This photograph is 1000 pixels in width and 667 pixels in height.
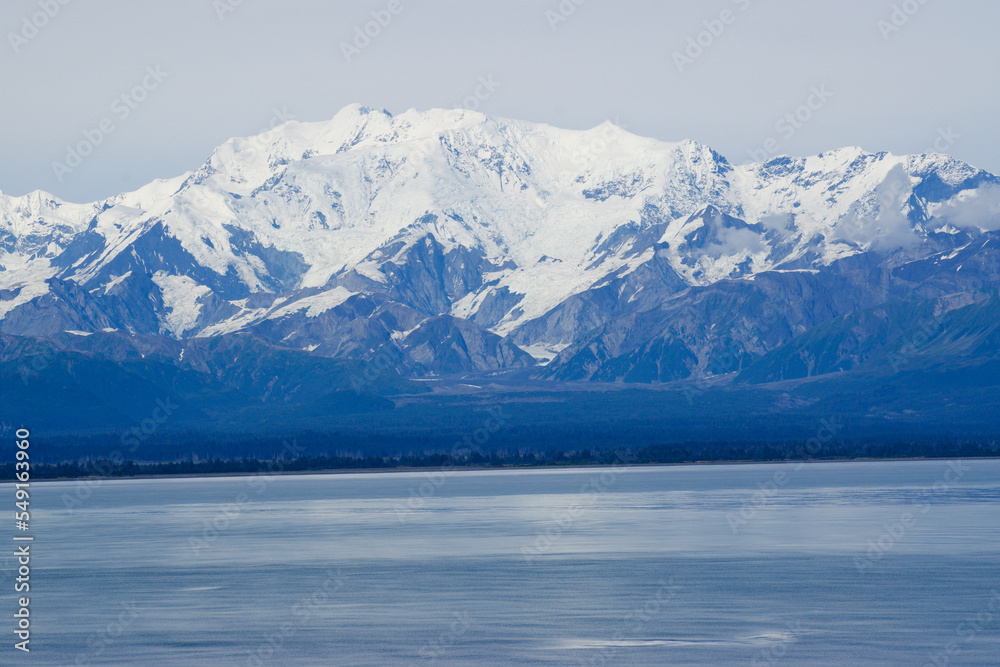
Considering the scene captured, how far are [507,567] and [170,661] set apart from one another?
3894cm

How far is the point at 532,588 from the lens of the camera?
3730 inches

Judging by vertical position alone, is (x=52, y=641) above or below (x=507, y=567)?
above

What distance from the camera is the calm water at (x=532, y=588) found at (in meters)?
73.2

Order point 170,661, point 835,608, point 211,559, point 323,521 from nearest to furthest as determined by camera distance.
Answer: point 170,661
point 835,608
point 211,559
point 323,521

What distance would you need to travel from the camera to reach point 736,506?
163 metres

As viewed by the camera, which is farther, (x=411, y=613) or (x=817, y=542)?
(x=817, y=542)

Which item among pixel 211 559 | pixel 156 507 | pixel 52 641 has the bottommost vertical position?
pixel 156 507

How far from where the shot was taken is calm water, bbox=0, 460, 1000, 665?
240ft

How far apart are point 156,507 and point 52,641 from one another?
111743 millimetres

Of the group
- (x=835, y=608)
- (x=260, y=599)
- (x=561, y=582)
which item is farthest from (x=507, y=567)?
(x=835, y=608)

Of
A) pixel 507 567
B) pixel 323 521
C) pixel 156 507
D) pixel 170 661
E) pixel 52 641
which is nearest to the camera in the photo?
pixel 170 661

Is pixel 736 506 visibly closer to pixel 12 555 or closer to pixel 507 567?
pixel 507 567

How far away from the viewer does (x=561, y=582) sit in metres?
97.7

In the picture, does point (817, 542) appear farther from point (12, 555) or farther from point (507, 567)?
point (12, 555)
